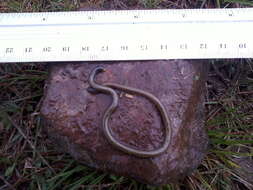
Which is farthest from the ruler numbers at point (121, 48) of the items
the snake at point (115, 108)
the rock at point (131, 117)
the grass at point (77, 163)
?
the grass at point (77, 163)

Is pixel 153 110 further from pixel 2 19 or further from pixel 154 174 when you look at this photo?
pixel 2 19

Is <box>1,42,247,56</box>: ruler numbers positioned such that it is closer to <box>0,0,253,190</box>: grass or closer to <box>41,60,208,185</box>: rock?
<box>41,60,208,185</box>: rock

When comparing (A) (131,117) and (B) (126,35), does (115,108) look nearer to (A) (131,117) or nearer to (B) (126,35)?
(A) (131,117)

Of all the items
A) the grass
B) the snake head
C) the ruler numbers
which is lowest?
the grass

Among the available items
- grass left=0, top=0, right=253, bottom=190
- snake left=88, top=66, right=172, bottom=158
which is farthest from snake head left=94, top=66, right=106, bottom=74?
grass left=0, top=0, right=253, bottom=190

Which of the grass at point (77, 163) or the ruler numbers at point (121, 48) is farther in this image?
the grass at point (77, 163)

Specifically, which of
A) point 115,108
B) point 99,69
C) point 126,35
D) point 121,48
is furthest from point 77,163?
point 126,35

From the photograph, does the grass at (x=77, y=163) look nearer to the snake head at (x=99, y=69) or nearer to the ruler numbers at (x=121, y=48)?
the ruler numbers at (x=121, y=48)
